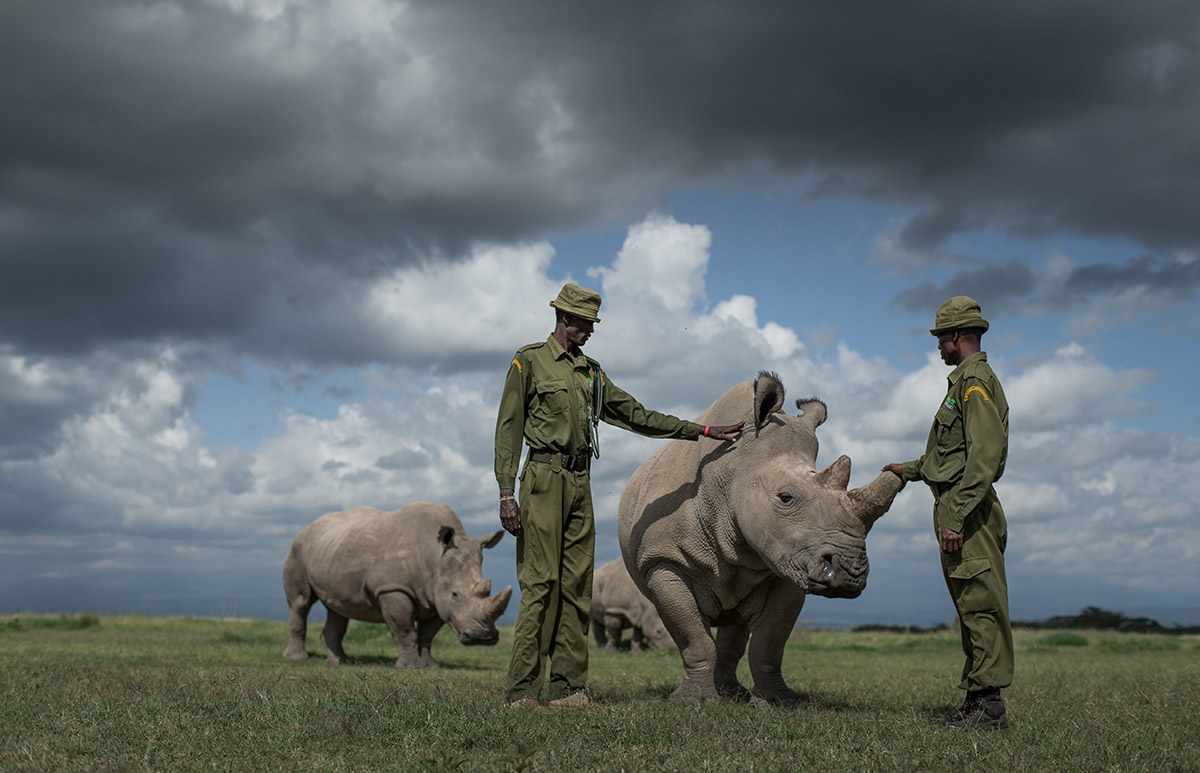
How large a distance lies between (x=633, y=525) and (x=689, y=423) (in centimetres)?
116

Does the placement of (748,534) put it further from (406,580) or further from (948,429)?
(406,580)

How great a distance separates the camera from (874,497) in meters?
6.54

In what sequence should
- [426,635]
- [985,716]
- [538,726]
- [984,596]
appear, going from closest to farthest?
[538,726] → [985,716] → [984,596] → [426,635]

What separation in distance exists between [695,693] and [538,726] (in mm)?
2411

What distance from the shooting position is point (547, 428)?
719cm

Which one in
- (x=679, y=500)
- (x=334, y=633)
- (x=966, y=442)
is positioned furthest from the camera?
(x=334, y=633)

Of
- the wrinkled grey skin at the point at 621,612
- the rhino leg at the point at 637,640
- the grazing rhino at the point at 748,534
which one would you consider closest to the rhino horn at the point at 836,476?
the grazing rhino at the point at 748,534

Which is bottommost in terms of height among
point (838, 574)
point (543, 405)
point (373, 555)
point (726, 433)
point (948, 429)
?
point (838, 574)

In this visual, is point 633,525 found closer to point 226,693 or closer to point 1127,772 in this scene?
point 226,693

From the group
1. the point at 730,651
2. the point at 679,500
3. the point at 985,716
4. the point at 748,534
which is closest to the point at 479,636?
the point at 730,651

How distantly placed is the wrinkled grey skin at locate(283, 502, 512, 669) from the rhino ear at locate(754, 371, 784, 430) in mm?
6035

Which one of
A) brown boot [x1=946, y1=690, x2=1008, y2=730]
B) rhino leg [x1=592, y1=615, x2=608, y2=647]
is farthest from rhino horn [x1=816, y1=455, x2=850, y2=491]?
rhino leg [x1=592, y1=615, x2=608, y2=647]

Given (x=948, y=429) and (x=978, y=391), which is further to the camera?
(x=948, y=429)

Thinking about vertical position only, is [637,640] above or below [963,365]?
below
